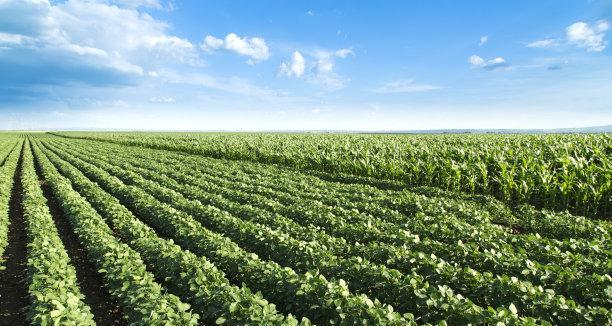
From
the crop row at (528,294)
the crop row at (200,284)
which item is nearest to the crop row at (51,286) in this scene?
the crop row at (200,284)

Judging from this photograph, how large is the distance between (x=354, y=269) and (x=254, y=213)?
5016 millimetres

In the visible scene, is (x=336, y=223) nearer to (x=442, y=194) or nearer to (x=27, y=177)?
(x=442, y=194)

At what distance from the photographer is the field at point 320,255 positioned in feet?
16.8

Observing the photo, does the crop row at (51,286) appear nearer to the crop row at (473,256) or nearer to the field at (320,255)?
the field at (320,255)

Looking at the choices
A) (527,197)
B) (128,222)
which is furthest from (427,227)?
(128,222)

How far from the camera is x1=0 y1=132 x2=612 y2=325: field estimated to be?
5125 millimetres

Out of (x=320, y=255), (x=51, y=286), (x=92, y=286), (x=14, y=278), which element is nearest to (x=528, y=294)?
(x=320, y=255)

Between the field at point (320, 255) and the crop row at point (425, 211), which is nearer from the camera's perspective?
the field at point (320, 255)

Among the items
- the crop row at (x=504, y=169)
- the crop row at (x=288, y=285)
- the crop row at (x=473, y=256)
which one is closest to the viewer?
the crop row at (x=288, y=285)

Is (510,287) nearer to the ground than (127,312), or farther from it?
farther from it

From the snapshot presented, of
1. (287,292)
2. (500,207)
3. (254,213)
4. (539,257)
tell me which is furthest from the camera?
(500,207)

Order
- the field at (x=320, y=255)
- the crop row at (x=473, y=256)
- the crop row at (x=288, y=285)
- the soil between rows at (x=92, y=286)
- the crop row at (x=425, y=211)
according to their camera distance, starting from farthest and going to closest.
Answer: the crop row at (x=425, y=211) < the soil between rows at (x=92, y=286) < the crop row at (x=473, y=256) < the field at (x=320, y=255) < the crop row at (x=288, y=285)

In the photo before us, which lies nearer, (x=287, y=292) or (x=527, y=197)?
(x=287, y=292)

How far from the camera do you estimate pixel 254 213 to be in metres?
10.8
